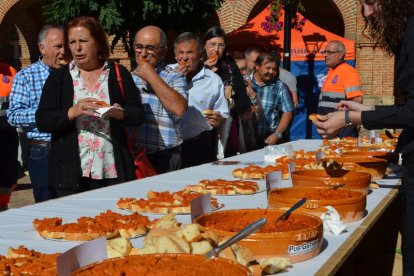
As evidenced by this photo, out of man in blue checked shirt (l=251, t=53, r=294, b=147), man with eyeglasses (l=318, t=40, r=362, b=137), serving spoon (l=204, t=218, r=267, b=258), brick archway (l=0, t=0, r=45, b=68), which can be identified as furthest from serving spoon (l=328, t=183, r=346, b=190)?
brick archway (l=0, t=0, r=45, b=68)

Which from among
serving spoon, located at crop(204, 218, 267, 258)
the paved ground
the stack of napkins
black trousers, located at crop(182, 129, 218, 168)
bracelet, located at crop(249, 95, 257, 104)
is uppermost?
serving spoon, located at crop(204, 218, 267, 258)

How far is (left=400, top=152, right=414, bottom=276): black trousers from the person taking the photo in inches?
104

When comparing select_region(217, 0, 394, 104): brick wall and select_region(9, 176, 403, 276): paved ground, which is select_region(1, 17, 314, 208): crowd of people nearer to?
select_region(9, 176, 403, 276): paved ground

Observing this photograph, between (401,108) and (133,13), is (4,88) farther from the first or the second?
(133,13)

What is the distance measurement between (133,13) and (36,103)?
938 centimetres

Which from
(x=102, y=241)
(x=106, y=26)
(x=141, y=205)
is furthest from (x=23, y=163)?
(x=102, y=241)

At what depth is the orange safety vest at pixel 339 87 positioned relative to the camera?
7.16 m

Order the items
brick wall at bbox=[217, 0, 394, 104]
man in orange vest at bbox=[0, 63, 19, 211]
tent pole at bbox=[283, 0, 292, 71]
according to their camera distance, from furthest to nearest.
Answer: brick wall at bbox=[217, 0, 394, 104] < tent pole at bbox=[283, 0, 292, 71] < man in orange vest at bbox=[0, 63, 19, 211]

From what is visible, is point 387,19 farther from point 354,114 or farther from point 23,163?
point 23,163

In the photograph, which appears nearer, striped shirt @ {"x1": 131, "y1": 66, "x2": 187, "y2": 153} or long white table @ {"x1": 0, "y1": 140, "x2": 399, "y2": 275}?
long white table @ {"x1": 0, "y1": 140, "x2": 399, "y2": 275}

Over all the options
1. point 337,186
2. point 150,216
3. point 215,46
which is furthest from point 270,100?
point 150,216

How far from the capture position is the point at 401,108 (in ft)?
8.43

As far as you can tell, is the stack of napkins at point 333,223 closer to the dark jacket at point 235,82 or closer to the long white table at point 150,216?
the long white table at point 150,216

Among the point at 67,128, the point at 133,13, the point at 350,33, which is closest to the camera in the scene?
the point at 67,128
